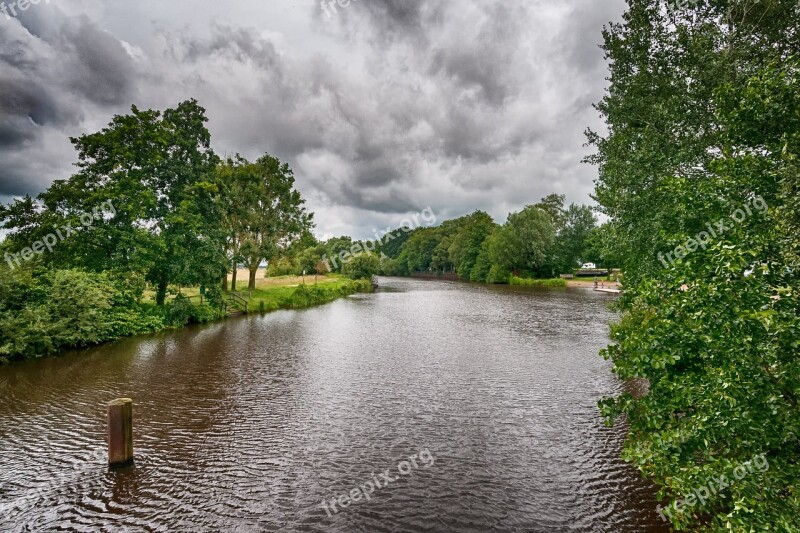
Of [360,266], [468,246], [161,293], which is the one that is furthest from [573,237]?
[161,293]

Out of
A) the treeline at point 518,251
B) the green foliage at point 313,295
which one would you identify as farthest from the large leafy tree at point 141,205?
the treeline at point 518,251

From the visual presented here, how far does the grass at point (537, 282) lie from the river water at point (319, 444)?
2089 inches

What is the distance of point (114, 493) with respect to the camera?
7.65 metres

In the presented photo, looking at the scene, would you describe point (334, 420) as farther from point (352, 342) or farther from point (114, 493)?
point (352, 342)

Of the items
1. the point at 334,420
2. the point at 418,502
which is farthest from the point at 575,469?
the point at 334,420

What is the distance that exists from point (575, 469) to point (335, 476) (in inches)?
213

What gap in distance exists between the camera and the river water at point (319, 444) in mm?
7117

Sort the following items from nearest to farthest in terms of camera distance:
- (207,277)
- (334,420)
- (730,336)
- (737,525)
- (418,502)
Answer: (737,525) → (730,336) → (418,502) → (334,420) → (207,277)

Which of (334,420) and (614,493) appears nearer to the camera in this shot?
(614,493)
